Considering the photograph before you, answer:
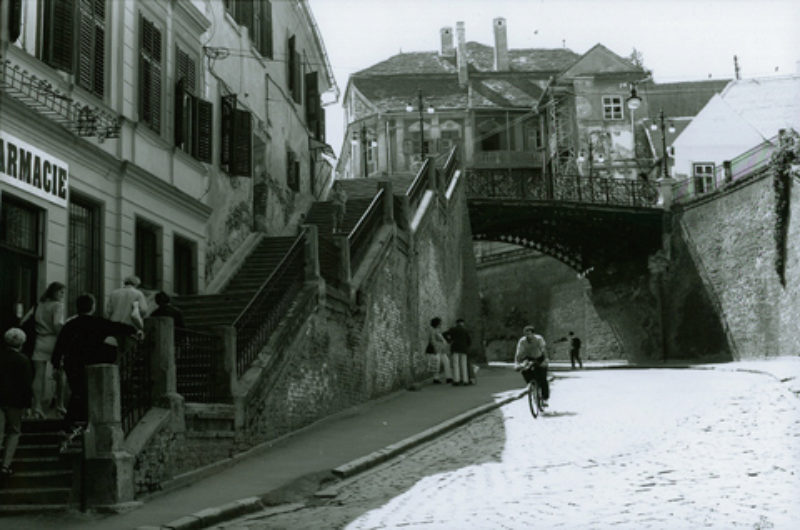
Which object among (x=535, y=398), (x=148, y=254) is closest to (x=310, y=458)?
(x=535, y=398)

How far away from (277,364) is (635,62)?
5327 cm

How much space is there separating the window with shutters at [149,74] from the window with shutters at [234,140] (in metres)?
3.30

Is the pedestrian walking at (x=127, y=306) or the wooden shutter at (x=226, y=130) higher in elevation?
the wooden shutter at (x=226, y=130)

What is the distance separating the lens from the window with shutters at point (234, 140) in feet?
69.3

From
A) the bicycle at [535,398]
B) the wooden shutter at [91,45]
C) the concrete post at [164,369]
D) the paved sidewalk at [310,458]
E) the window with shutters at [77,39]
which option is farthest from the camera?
the bicycle at [535,398]

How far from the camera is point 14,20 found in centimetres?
1244

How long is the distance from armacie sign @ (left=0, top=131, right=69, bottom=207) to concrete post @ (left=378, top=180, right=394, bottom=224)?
29.8ft

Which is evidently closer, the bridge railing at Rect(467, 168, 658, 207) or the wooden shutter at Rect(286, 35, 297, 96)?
the wooden shutter at Rect(286, 35, 297, 96)

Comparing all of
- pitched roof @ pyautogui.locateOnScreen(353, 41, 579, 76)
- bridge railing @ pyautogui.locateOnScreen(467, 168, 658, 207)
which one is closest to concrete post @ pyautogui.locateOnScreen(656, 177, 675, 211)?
bridge railing @ pyautogui.locateOnScreen(467, 168, 658, 207)

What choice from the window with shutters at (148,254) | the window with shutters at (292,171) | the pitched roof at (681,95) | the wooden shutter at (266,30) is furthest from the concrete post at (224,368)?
the pitched roof at (681,95)

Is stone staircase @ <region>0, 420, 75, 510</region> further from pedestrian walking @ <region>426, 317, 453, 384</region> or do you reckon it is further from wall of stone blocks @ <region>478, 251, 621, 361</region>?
wall of stone blocks @ <region>478, 251, 621, 361</region>

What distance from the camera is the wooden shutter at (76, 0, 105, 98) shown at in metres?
14.9

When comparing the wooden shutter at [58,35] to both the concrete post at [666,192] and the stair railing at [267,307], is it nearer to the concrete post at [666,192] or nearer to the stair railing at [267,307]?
the stair railing at [267,307]

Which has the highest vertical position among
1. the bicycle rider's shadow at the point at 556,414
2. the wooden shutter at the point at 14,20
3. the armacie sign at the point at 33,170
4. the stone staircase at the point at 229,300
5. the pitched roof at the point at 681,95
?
the pitched roof at the point at 681,95
